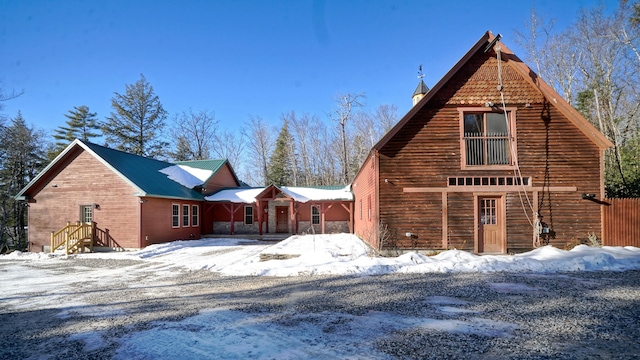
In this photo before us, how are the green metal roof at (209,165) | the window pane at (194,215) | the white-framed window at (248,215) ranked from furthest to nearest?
the green metal roof at (209,165) < the white-framed window at (248,215) < the window pane at (194,215)

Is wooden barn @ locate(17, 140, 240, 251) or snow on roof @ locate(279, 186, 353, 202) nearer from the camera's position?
wooden barn @ locate(17, 140, 240, 251)

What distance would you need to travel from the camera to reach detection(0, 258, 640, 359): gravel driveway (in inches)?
167

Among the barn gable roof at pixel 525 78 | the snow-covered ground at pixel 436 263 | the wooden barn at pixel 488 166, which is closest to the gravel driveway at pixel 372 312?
the snow-covered ground at pixel 436 263

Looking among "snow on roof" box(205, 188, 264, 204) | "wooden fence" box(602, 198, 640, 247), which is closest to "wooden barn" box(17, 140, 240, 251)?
"snow on roof" box(205, 188, 264, 204)

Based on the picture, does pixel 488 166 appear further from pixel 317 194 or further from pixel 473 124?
pixel 317 194

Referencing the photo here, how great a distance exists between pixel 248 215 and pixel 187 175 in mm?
5041

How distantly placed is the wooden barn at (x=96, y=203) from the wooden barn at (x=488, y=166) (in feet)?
39.0

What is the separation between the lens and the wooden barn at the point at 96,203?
16469 mm

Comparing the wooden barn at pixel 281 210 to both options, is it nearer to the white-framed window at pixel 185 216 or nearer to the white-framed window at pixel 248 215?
the white-framed window at pixel 248 215

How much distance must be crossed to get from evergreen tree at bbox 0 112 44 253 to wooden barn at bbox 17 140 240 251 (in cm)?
1101

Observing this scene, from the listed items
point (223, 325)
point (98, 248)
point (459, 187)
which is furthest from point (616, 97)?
point (98, 248)

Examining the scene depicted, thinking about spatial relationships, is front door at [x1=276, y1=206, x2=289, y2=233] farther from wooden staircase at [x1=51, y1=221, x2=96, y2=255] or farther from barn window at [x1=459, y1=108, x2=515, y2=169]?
barn window at [x1=459, y1=108, x2=515, y2=169]

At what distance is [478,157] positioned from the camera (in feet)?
39.3

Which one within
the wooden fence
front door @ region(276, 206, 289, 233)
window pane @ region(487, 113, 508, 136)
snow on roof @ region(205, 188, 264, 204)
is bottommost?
front door @ region(276, 206, 289, 233)
